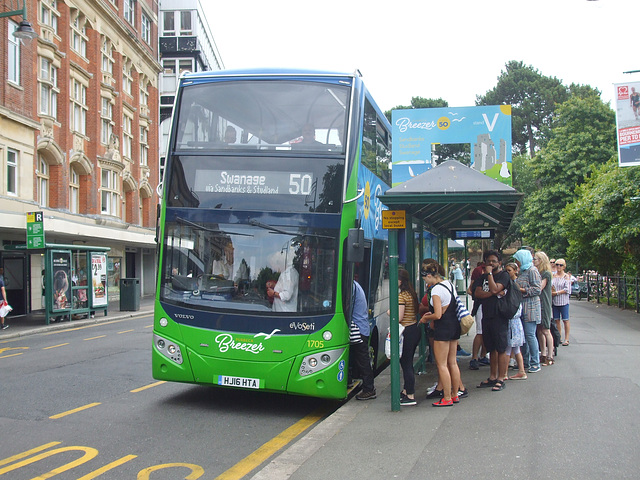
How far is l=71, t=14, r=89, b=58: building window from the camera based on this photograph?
96.5 feet

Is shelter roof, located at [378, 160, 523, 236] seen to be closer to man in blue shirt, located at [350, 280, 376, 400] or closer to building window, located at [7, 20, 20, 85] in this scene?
man in blue shirt, located at [350, 280, 376, 400]

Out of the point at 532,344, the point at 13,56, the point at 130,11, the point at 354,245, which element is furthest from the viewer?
the point at 130,11

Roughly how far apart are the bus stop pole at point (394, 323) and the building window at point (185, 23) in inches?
1833

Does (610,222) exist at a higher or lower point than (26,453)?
higher

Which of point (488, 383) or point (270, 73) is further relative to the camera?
point (488, 383)

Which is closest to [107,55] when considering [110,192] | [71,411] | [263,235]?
[110,192]

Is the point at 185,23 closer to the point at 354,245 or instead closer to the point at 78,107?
the point at 78,107

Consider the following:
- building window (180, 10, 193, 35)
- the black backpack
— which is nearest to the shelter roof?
the black backpack

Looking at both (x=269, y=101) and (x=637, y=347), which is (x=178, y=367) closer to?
(x=269, y=101)

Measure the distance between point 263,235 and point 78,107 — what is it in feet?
84.4

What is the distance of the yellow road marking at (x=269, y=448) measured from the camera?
17.1 feet

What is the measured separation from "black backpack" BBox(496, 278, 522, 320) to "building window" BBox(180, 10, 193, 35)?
46.5 metres

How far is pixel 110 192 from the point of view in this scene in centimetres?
3294

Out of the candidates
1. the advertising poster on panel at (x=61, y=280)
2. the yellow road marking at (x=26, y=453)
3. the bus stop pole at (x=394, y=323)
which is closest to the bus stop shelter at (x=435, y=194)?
the bus stop pole at (x=394, y=323)
